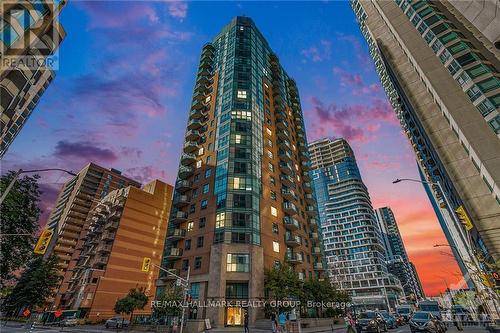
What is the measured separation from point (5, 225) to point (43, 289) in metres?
38.8

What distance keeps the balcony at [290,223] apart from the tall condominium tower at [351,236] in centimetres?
7943

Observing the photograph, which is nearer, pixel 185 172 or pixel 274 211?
pixel 274 211

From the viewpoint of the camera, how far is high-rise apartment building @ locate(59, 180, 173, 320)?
5897 centimetres

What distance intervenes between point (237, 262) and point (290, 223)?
1593cm

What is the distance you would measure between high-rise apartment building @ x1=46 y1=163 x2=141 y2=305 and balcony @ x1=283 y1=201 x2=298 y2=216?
6663 cm

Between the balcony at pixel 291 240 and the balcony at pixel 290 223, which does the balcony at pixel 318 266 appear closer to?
the balcony at pixel 291 240

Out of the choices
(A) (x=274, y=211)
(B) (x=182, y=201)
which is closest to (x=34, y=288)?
(B) (x=182, y=201)

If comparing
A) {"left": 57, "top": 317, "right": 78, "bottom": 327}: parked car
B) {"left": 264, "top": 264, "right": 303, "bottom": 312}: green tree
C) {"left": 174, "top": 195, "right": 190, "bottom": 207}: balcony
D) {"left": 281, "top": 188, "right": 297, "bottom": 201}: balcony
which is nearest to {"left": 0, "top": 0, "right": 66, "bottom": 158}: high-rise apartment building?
{"left": 174, "top": 195, "right": 190, "bottom": 207}: balcony

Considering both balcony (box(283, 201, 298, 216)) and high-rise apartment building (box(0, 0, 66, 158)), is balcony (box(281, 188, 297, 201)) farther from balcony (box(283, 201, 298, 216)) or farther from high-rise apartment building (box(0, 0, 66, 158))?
high-rise apartment building (box(0, 0, 66, 158))

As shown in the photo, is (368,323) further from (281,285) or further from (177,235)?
(177,235)

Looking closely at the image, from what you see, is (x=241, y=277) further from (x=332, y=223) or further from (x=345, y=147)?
(x=345, y=147)

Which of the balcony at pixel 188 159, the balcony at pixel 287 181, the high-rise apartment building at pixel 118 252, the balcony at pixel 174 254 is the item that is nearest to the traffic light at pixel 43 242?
the balcony at pixel 174 254

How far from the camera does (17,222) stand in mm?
22281

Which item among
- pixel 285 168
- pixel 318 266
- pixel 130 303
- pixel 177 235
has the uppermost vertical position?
pixel 285 168
